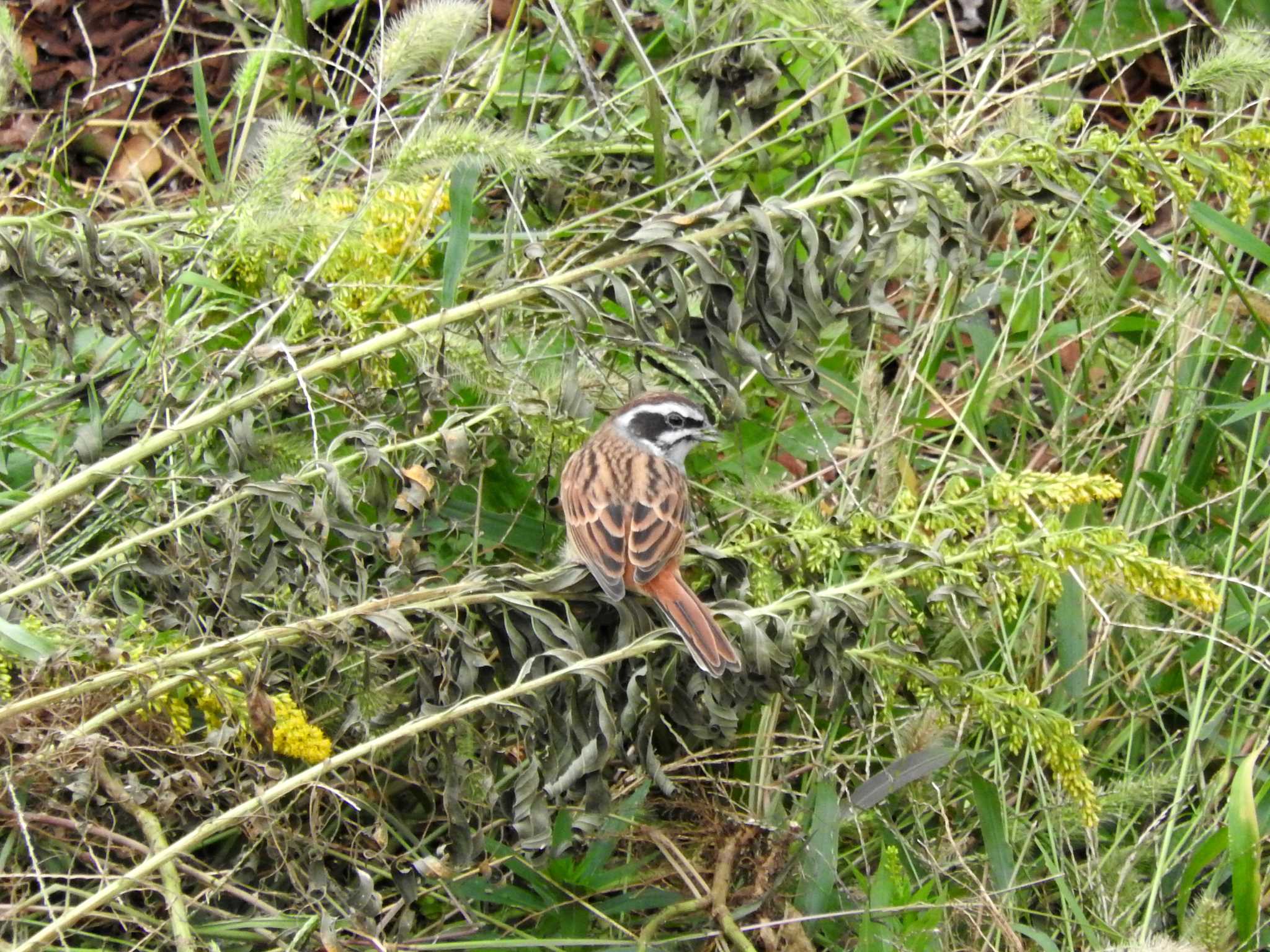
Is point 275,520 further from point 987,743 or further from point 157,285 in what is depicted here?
point 987,743

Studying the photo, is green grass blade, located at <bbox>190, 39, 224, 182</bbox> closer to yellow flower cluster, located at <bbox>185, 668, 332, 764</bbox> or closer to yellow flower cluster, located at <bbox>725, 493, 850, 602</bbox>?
yellow flower cluster, located at <bbox>185, 668, 332, 764</bbox>

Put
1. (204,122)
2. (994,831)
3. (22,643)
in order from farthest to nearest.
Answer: (204,122) → (994,831) → (22,643)

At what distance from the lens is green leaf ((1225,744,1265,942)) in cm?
357

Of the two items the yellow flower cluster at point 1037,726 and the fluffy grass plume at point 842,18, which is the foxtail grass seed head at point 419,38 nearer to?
the fluffy grass plume at point 842,18

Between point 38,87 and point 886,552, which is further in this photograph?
point 38,87

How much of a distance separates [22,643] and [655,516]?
170 cm

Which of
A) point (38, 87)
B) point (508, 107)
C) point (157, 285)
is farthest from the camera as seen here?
point (38, 87)

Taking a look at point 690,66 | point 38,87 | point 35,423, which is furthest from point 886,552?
point 38,87

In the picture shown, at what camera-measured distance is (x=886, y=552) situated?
3.60 m

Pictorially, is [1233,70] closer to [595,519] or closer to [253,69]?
[595,519]

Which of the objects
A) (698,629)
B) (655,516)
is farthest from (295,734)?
(655,516)

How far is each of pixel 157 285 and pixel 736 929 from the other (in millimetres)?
2169

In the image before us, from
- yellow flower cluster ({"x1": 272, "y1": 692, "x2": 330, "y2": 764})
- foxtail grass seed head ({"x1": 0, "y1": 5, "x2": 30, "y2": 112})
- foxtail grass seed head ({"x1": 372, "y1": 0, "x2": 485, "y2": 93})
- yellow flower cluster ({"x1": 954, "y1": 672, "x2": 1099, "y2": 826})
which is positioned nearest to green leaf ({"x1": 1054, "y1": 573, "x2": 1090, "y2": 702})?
yellow flower cluster ({"x1": 954, "y1": 672, "x2": 1099, "y2": 826})

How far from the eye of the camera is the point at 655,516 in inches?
165
